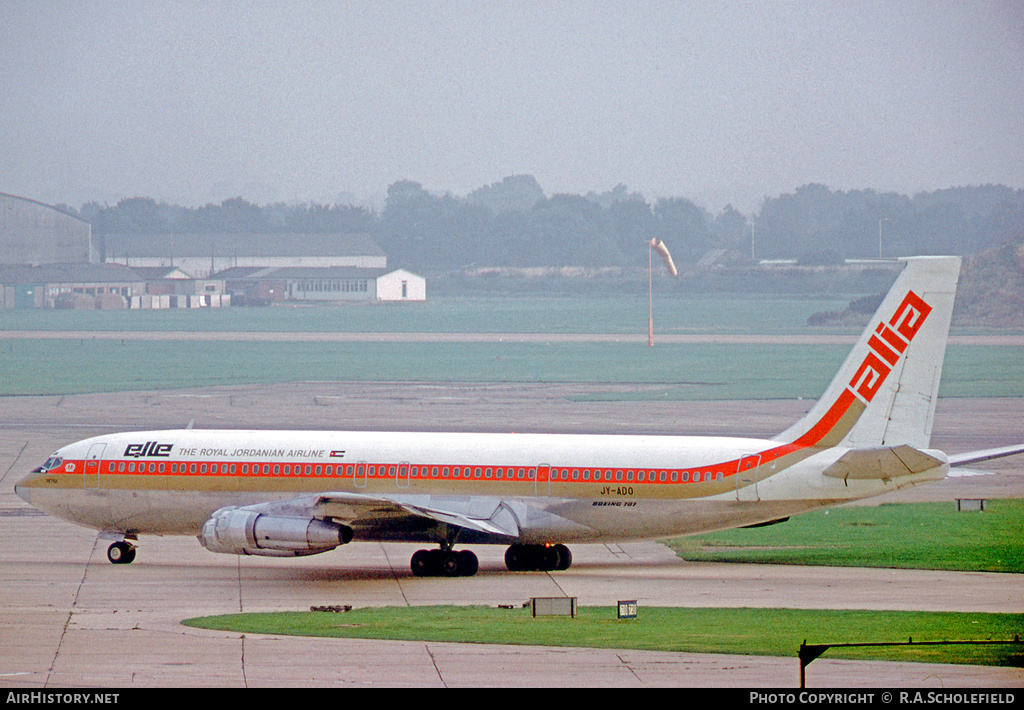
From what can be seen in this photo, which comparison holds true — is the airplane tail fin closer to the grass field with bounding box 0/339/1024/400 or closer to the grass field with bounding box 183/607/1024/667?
the grass field with bounding box 183/607/1024/667

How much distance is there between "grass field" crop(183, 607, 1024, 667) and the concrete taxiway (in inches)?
33.0

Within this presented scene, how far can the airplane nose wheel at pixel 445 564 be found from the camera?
3681 cm

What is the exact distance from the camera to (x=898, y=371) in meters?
34.3

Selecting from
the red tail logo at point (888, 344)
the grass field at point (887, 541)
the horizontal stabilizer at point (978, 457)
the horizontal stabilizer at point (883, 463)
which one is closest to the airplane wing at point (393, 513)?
the grass field at point (887, 541)

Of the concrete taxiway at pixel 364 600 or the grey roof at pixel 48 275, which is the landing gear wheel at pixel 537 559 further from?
the grey roof at pixel 48 275

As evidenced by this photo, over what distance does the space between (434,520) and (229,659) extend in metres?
11.6

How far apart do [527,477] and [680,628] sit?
349 inches

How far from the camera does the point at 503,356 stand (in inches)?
5039

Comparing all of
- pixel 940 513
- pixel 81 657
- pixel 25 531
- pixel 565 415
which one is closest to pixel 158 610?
pixel 81 657

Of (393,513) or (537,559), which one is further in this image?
(537,559)

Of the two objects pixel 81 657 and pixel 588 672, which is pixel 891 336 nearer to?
pixel 588 672

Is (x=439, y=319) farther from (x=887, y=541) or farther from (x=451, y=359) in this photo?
(x=887, y=541)

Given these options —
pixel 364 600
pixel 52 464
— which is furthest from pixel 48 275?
pixel 364 600
